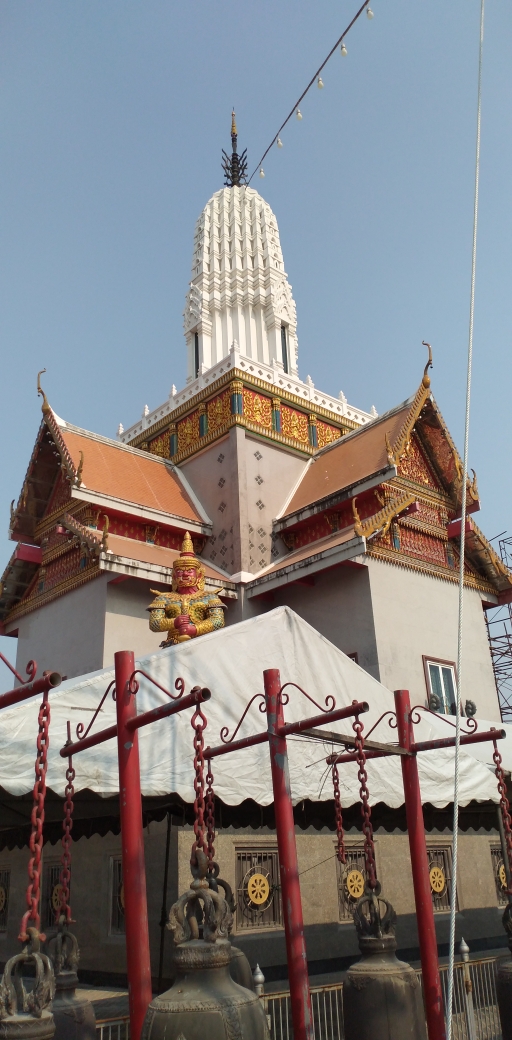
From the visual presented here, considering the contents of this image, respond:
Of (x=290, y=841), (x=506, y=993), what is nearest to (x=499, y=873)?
(x=506, y=993)

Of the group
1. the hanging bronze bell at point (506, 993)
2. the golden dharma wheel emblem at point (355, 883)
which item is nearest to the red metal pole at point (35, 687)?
the hanging bronze bell at point (506, 993)

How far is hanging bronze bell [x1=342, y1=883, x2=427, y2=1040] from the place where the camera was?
598cm

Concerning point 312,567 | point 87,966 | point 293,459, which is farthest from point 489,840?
point 293,459

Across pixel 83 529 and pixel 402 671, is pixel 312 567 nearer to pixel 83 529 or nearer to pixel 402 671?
pixel 402 671

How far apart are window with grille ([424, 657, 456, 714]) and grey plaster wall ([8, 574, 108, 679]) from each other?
5.95 m

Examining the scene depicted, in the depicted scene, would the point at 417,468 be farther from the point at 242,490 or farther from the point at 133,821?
the point at 133,821

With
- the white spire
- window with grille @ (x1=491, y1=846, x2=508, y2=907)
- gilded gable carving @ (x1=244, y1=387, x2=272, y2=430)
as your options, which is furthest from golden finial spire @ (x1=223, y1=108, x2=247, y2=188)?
Result: window with grille @ (x1=491, y1=846, x2=508, y2=907)

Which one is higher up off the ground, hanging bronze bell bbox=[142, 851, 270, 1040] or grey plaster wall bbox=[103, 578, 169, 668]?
grey plaster wall bbox=[103, 578, 169, 668]

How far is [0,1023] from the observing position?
4.20 meters

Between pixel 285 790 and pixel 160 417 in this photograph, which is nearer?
pixel 285 790

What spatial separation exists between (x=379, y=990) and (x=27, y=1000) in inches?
→ 114

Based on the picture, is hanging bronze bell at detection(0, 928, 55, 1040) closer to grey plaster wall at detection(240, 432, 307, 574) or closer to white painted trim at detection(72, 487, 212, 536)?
white painted trim at detection(72, 487, 212, 536)

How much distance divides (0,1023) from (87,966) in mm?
7317

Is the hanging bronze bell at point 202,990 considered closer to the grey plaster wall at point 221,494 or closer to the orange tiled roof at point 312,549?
the orange tiled roof at point 312,549
